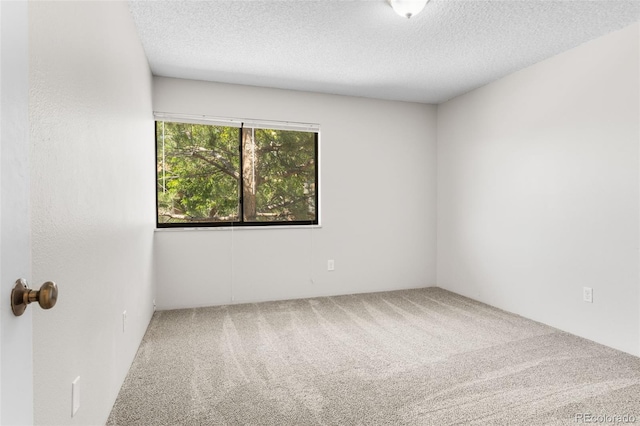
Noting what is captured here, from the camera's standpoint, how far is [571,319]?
297 cm

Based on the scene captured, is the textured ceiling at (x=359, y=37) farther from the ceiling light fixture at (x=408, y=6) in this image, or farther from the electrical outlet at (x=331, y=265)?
the electrical outlet at (x=331, y=265)

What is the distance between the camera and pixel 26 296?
0.63 meters

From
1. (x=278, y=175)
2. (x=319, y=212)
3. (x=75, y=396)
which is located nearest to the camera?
(x=75, y=396)

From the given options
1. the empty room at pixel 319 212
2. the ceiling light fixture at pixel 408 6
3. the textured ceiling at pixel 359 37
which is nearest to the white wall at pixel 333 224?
the empty room at pixel 319 212

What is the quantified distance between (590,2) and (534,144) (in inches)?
49.6

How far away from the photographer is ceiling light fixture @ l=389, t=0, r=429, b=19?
2.19m

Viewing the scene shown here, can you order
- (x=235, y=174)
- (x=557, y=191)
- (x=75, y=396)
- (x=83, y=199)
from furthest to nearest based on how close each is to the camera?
(x=235, y=174), (x=557, y=191), (x=83, y=199), (x=75, y=396)

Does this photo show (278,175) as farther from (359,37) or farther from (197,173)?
(359,37)

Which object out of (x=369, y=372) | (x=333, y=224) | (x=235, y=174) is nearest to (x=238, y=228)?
(x=235, y=174)

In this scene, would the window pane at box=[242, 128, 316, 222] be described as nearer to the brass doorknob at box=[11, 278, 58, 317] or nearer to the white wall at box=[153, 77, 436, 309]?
the white wall at box=[153, 77, 436, 309]

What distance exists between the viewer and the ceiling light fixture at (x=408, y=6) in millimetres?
2189

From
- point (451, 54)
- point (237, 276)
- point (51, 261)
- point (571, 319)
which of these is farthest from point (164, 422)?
point (451, 54)

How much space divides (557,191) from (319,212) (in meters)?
2.28

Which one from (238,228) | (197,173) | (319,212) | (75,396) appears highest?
(197,173)
